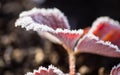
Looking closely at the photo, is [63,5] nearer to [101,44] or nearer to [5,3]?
[5,3]

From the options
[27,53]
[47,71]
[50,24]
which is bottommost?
[47,71]

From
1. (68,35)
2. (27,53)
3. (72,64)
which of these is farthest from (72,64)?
(27,53)

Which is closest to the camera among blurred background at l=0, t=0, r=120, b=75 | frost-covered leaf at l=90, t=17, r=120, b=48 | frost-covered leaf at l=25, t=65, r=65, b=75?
frost-covered leaf at l=25, t=65, r=65, b=75

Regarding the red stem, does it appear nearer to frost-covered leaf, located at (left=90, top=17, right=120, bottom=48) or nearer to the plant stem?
the plant stem

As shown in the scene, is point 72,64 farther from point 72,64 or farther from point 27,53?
point 27,53

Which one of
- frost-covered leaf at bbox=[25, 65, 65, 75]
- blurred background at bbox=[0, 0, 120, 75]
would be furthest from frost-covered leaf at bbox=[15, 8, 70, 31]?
blurred background at bbox=[0, 0, 120, 75]

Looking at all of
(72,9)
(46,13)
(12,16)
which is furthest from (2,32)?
(72,9)

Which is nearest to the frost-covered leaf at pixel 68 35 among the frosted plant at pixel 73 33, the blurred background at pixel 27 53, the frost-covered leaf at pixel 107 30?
the frosted plant at pixel 73 33
